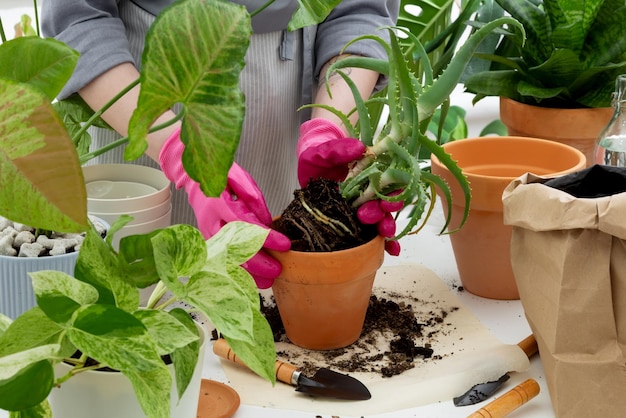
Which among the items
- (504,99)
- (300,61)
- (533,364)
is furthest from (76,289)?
(504,99)

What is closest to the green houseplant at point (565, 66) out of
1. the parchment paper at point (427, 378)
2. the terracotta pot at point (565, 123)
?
the terracotta pot at point (565, 123)

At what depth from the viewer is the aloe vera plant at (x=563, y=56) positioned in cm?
112

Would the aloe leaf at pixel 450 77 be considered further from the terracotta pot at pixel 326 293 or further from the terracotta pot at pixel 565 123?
the terracotta pot at pixel 565 123

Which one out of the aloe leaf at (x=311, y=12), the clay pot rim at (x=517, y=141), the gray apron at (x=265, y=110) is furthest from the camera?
the gray apron at (x=265, y=110)

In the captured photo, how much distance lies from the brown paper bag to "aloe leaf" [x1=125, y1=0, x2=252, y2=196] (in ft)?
1.29

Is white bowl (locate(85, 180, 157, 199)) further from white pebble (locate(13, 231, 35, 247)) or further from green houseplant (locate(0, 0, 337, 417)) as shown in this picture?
green houseplant (locate(0, 0, 337, 417))

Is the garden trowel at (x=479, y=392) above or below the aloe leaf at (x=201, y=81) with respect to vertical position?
below

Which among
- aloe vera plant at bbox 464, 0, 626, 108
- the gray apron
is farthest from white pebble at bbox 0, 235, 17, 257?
aloe vera plant at bbox 464, 0, 626, 108

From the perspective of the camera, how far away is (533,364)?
2.60 ft

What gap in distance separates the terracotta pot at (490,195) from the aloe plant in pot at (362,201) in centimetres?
7

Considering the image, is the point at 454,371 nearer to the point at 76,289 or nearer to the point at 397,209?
the point at 397,209

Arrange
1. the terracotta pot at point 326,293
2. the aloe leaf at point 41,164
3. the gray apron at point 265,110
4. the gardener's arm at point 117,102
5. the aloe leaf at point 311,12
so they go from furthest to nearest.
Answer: the gray apron at point 265,110
the gardener's arm at point 117,102
the terracotta pot at point 326,293
the aloe leaf at point 311,12
the aloe leaf at point 41,164

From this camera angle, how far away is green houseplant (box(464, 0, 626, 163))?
1117 mm

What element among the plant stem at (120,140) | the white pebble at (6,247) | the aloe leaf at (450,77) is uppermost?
the plant stem at (120,140)
